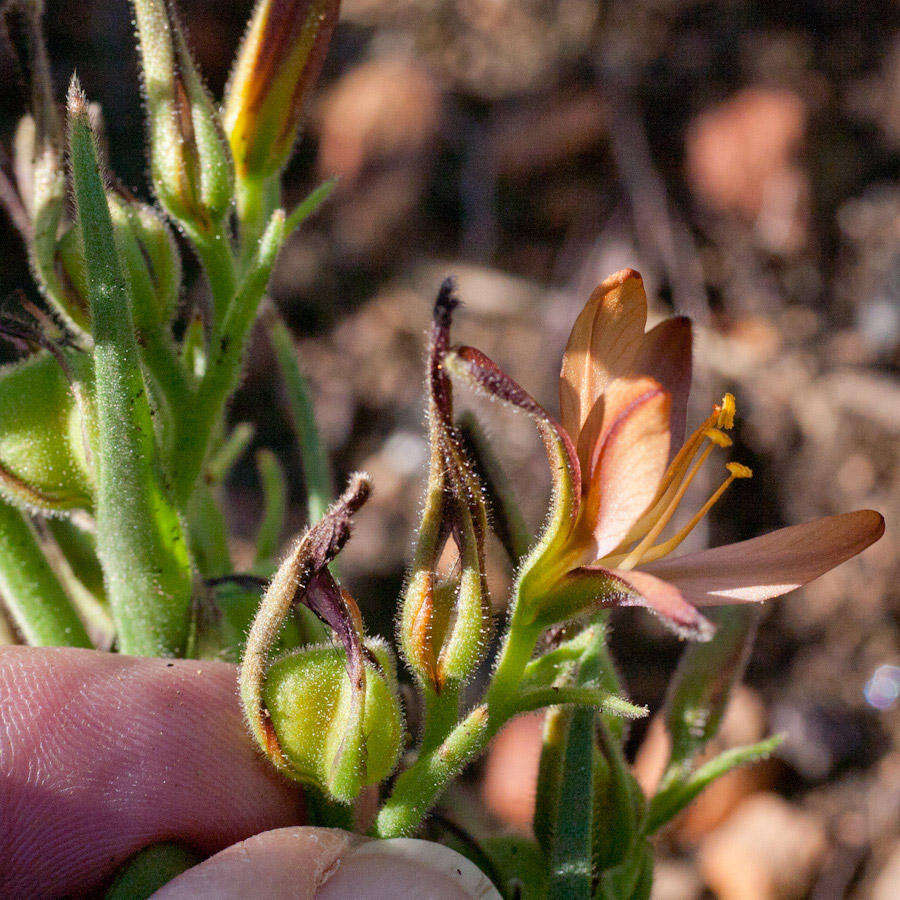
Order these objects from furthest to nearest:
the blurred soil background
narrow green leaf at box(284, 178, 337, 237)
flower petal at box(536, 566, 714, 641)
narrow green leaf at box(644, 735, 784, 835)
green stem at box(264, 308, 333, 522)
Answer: the blurred soil background, green stem at box(264, 308, 333, 522), narrow green leaf at box(644, 735, 784, 835), narrow green leaf at box(284, 178, 337, 237), flower petal at box(536, 566, 714, 641)

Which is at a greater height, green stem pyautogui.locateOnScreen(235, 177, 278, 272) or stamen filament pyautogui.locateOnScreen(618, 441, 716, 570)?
green stem pyautogui.locateOnScreen(235, 177, 278, 272)

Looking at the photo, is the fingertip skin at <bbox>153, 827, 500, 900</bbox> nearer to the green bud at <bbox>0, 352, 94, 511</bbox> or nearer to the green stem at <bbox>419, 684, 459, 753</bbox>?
the green stem at <bbox>419, 684, 459, 753</bbox>

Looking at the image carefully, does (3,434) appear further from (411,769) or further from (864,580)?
(864,580)

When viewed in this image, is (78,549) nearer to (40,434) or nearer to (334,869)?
(40,434)

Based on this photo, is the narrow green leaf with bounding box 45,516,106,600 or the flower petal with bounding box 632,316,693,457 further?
the narrow green leaf with bounding box 45,516,106,600

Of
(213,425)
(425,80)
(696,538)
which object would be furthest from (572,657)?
(425,80)

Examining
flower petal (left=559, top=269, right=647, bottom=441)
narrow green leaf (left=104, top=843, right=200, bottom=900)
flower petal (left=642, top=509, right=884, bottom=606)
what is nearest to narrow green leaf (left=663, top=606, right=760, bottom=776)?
flower petal (left=642, top=509, right=884, bottom=606)

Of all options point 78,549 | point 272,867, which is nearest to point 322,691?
point 272,867
